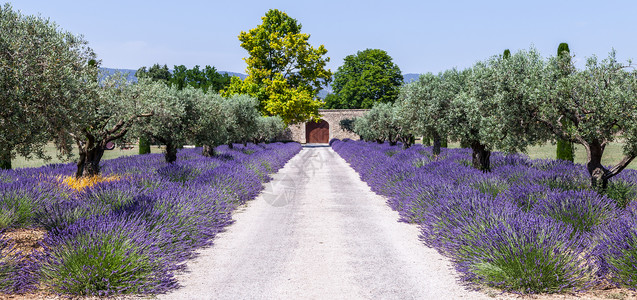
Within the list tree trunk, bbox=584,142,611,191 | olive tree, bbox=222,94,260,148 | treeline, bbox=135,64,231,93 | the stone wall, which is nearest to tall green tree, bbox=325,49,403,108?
the stone wall

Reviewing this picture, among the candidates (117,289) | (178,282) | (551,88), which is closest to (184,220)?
(178,282)

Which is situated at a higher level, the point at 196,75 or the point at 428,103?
the point at 196,75

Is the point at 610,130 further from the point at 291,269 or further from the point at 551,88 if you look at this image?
the point at 291,269

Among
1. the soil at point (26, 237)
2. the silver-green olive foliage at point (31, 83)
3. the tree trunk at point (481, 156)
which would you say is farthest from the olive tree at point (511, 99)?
the soil at point (26, 237)

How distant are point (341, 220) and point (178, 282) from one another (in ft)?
14.8

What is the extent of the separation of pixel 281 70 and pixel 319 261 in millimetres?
41341

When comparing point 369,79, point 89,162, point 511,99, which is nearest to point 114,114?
point 89,162

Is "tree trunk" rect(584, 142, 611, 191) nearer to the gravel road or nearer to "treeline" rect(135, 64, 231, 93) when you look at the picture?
the gravel road

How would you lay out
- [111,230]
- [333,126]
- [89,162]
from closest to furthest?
[111,230], [89,162], [333,126]

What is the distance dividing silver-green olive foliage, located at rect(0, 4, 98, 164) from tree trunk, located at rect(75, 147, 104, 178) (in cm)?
675

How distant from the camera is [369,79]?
69625 mm

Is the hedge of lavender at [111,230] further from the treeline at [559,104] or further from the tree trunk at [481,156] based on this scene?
the tree trunk at [481,156]

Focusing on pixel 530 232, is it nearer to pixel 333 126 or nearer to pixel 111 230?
pixel 111 230

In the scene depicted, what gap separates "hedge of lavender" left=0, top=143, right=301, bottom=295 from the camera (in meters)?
4.79
